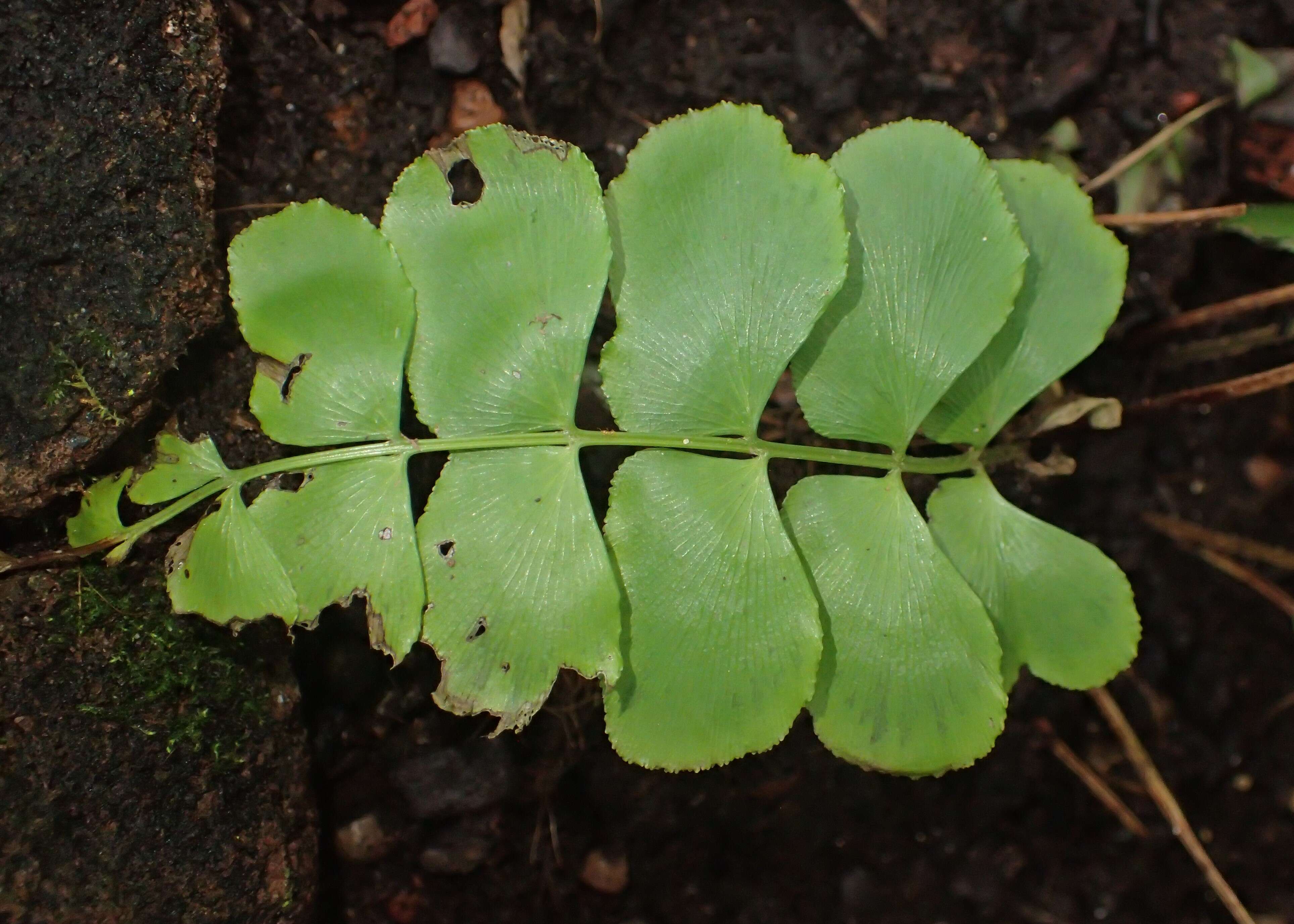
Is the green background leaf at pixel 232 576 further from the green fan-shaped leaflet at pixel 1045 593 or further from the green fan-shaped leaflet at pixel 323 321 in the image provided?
the green fan-shaped leaflet at pixel 1045 593

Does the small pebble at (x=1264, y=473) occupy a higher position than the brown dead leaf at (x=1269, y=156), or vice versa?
the brown dead leaf at (x=1269, y=156)

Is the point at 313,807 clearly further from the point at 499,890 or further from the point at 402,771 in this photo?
the point at 499,890

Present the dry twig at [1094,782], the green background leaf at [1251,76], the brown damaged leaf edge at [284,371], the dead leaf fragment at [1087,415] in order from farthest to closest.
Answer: the dry twig at [1094,782] < the green background leaf at [1251,76] < the dead leaf fragment at [1087,415] < the brown damaged leaf edge at [284,371]

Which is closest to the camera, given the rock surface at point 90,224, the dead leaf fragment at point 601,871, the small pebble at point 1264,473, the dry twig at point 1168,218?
the rock surface at point 90,224

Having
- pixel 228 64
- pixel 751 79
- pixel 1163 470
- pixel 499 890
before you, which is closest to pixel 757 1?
pixel 751 79

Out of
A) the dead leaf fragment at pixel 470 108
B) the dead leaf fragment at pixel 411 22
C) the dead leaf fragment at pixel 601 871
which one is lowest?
the dead leaf fragment at pixel 601 871

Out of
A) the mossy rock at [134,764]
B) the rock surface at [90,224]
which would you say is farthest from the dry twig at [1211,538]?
A: the rock surface at [90,224]

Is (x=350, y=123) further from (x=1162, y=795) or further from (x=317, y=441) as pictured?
(x=1162, y=795)
